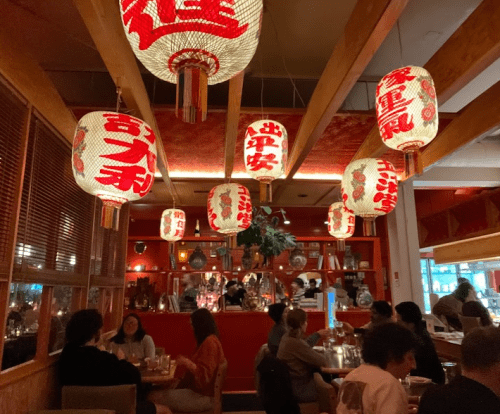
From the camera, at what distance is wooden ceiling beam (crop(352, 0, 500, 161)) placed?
118 inches

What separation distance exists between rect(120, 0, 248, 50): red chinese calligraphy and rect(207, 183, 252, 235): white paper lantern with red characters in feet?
10.3

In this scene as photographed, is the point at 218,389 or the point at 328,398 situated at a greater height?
the point at 328,398

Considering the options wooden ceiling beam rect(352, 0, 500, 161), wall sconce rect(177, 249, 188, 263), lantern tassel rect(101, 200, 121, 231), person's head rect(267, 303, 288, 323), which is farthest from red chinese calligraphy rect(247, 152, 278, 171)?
wall sconce rect(177, 249, 188, 263)

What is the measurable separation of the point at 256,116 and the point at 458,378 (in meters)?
3.62

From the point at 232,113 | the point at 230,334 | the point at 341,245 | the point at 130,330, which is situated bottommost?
the point at 230,334

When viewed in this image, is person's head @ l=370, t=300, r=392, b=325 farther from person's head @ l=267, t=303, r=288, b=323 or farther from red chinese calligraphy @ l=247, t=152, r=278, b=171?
red chinese calligraphy @ l=247, t=152, r=278, b=171

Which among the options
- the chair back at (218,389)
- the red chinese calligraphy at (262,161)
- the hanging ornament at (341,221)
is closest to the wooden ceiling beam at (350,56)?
the red chinese calligraphy at (262,161)

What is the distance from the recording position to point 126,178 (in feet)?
8.65

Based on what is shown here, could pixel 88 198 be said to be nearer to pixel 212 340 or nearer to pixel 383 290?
pixel 212 340

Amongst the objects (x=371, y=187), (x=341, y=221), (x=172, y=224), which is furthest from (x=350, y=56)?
(x=172, y=224)

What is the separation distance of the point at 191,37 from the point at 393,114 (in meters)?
2.03

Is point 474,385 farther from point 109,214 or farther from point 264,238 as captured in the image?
point 264,238

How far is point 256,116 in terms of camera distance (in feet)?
15.2

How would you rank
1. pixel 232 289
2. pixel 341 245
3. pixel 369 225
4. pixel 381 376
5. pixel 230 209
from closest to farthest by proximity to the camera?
1. pixel 381 376
2. pixel 369 225
3. pixel 230 209
4. pixel 341 245
5. pixel 232 289
